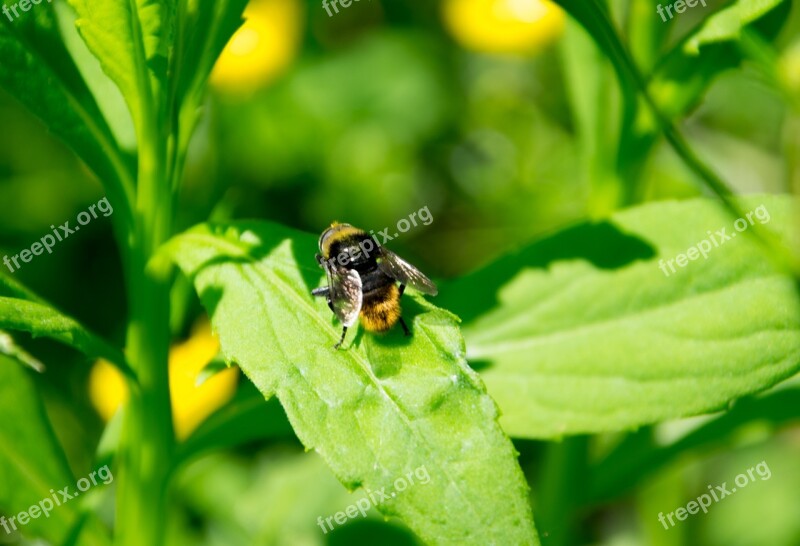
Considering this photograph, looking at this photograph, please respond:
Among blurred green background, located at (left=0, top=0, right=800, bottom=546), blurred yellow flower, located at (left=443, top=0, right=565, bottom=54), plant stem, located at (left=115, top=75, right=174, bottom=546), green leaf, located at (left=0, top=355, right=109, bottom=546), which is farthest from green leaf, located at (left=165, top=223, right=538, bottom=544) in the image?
blurred yellow flower, located at (left=443, top=0, right=565, bottom=54)

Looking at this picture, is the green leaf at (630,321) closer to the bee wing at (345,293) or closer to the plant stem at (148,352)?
the bee wing at (345,293)

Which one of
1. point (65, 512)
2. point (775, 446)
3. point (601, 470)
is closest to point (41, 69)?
point (65, 512)

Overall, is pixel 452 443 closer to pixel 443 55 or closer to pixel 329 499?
pixel 329 499

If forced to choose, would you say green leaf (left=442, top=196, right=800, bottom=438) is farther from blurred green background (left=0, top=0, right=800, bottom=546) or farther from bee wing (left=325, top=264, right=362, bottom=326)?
blurred green background (left=0, top=0, right=800, bottom=546)

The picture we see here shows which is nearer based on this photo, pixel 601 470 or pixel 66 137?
pixel 66 137

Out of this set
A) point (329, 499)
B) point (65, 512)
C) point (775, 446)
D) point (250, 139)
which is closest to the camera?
point (65, 512)
